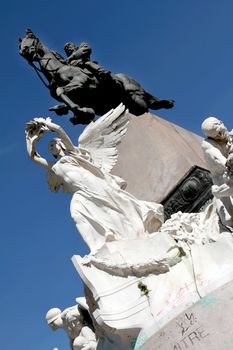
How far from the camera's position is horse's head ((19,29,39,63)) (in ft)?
37.3

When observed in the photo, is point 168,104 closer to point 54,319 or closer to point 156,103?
point 156,103

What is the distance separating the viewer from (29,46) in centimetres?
1143

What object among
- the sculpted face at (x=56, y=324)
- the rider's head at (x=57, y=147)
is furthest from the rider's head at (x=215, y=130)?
the sculpted face at (x=56, y=324)

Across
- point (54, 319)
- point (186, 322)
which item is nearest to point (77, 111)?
point (54, 319)

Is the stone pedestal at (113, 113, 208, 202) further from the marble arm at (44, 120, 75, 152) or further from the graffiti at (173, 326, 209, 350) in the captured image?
the graffiti at (173, 326, 209, 350)

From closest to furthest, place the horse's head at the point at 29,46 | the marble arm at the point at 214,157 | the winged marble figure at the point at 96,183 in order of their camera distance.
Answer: the marble arm at the point at 214,157
the winged marble figure at the point at 96,183
the horse's head at the point at 29,46

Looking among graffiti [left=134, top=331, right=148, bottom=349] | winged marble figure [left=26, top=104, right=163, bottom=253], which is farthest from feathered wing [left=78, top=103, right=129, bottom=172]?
graffiti [left=134, top=331, right=148, bottom=349]

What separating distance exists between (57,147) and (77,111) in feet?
8.02

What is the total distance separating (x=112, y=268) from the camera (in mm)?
6379

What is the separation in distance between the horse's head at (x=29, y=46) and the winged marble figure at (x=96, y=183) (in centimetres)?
319

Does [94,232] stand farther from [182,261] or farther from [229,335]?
[229,335]

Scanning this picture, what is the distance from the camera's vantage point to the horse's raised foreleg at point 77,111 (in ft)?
34.2

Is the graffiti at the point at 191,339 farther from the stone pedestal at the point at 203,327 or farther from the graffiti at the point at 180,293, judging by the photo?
the graffiti at the point at 180,293

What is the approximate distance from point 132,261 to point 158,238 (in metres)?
0.43
